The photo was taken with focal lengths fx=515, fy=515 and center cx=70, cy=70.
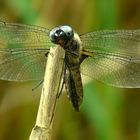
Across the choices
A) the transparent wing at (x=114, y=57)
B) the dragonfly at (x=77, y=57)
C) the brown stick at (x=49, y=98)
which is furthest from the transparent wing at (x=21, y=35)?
the brown stick at (x=49, y=98)

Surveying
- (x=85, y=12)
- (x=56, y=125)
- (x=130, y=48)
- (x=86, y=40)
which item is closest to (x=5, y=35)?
(x=86, y=40)

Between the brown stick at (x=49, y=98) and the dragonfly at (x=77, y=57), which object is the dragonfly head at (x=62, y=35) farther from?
the brown stick at (x=49, y=98)

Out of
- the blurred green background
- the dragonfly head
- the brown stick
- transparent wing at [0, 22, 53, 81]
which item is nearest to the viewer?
the brown stick

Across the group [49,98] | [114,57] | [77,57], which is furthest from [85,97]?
[49,98]

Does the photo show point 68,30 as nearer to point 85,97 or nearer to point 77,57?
point 77,57

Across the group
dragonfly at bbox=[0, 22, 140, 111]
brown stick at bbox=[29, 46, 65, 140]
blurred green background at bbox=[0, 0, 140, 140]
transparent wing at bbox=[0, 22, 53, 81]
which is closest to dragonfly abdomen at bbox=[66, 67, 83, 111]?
dragonfly at bbox=[0, 22, 140, 111]

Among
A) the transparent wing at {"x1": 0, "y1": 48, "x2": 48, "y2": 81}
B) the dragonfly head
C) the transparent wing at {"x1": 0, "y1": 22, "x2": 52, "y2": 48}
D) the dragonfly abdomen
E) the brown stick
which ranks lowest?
the brown stick

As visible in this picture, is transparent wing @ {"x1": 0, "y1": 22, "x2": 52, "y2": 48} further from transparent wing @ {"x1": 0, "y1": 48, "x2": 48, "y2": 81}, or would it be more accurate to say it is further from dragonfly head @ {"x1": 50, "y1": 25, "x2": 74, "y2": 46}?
dragonfly head @ {"x1": 50, "y1": 25, "x2": 74, "y2": 46}
